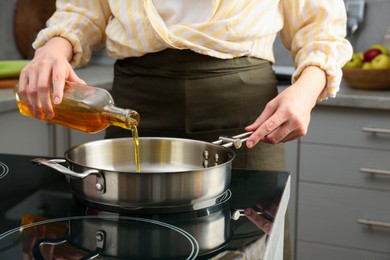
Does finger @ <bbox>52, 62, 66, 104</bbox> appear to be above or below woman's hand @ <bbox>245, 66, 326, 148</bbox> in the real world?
above

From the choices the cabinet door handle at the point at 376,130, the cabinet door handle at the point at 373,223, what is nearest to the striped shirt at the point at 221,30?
the cabinet door handle at the point at 376,130

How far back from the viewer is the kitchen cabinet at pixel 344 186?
2.21 metres

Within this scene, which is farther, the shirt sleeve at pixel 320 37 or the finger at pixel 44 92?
the shirt sleeve at pixel 320 37

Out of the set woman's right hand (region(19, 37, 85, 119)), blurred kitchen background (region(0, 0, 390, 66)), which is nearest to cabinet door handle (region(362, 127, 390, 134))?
blurred kitchen background (region(0, 0, 390, 66))

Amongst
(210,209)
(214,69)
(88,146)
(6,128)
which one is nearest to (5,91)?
(6,128)

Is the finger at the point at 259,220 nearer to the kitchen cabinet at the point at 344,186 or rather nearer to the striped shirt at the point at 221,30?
the striped shirt at the point at 221,30

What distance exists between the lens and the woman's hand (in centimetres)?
101

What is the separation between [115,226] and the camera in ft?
2.70

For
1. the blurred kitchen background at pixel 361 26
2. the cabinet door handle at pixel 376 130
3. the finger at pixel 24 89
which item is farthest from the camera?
the blurred kitchen background at pixel 361 26

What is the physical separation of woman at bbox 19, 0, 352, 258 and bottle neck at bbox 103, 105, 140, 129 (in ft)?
0.85

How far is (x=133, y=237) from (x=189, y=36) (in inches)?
21.6

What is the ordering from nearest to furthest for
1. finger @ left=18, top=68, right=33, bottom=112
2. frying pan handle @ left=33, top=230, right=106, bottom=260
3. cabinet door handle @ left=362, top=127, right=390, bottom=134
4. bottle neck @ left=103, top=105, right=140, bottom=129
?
frying pan handle @ left=33, top=230, right=106, bottom=260
bottle neck @ left=103, top=105, right=140, bottom=129
finger @ left=18, top=68, right=33, bottom=112
cabinet door handle @ left=362, top=127, right=390, bottom=134

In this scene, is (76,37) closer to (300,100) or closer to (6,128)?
(300,100)

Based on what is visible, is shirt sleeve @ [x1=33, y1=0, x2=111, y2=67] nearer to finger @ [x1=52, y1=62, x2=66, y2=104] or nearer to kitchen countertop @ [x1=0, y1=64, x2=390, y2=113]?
finger @ [x1=52, y1=62, x2=66, y2=104]
